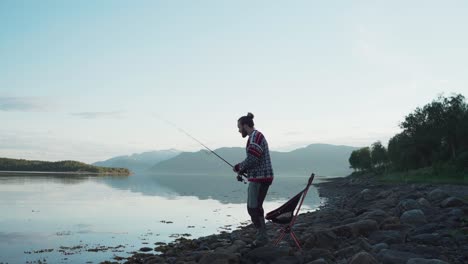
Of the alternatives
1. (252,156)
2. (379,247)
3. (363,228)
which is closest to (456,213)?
(363,228)

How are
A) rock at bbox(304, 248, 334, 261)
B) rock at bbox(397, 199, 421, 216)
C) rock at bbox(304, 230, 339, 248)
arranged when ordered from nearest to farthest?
rock at bbox(304, 248, 334, 261), rock at bbox(304, 230, 339, 248), rock at bbox(397, 199, 421, 216)

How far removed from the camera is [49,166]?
18162cm

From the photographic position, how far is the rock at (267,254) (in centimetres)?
817

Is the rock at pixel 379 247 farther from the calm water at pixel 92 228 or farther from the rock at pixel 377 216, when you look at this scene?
the calm water at pixel 92 228

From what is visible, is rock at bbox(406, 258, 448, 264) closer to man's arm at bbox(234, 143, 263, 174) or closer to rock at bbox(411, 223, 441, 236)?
rock at bbox(411, 223, 441, 236)

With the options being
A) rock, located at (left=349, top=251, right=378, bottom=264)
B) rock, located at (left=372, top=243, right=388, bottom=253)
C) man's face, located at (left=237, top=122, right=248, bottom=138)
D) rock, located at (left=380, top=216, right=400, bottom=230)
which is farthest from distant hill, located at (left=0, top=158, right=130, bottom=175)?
rock, located at (left=349, top=251, right=378, bottom=264)

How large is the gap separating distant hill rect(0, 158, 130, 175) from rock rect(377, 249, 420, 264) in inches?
7272

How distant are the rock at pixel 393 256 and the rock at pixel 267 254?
1890 mm

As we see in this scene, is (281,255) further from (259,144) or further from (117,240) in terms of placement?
(117,240)

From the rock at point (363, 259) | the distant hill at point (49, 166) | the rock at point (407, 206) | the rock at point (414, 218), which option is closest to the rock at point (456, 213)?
the rock at point (414, 218)

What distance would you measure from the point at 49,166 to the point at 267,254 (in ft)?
633

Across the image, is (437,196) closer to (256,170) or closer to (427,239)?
(427,239)

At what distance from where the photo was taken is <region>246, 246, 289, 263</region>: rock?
8.17 metres

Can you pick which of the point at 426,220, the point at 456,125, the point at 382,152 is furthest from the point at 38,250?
the point at 382,152
